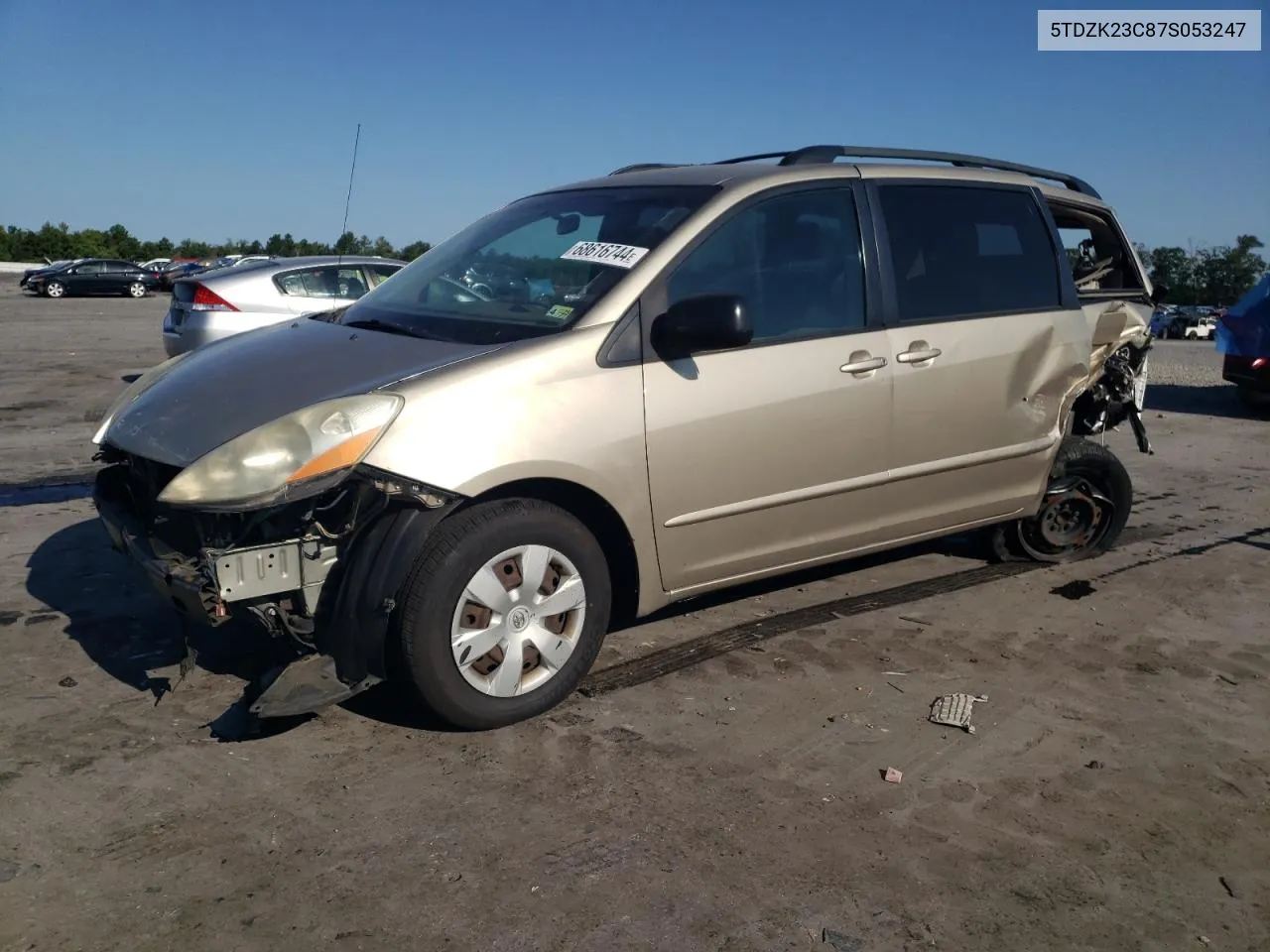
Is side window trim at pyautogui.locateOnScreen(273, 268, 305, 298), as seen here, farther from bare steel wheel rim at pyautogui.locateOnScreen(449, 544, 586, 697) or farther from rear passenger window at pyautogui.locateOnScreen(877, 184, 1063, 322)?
bare steel wheel rim at pyautogui.locateOnScreen(449, 544, 586, 697)

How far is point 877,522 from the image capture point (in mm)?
4609

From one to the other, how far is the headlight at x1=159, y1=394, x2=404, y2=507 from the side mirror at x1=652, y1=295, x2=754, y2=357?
101 cm

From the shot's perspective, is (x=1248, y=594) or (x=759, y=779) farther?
(x=1248, y=594)

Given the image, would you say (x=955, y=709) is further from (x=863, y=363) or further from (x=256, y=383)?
(x=256, y=383)

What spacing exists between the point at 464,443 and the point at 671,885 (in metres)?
1.45

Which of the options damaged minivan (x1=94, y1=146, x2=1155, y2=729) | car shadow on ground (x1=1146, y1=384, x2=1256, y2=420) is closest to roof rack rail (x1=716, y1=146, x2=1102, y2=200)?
damaged minivan (x1=94, y1=146, x2=1155, y2=729)

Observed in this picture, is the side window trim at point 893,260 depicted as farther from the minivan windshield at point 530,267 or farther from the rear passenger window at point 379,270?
the rear passenger window at point 379,270

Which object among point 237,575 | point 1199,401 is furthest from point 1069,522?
point 1199,401

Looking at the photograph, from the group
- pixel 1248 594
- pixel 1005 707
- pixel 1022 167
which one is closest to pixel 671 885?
pixel 1005 707

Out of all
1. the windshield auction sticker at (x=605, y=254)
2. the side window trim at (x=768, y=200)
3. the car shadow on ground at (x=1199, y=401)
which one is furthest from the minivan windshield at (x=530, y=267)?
the car shadow on ground at (x=1199, y=401)

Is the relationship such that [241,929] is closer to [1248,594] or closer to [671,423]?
[671,423]

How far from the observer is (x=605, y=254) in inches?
162

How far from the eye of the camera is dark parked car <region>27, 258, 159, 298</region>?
37656mm

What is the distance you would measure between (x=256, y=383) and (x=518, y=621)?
1.20 meters
